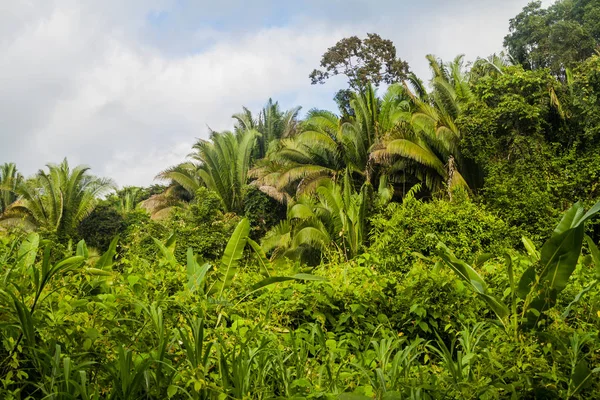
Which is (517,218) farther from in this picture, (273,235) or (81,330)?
(81,330)

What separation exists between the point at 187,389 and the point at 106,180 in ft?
65.9

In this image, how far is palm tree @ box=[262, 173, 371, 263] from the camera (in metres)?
12.5

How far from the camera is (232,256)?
3678mm


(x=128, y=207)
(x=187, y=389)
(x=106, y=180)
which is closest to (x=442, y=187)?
(x=106, y=180)

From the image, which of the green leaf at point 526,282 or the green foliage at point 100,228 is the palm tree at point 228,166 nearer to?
the green foliage at point 100,228

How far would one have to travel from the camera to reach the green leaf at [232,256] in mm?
3623

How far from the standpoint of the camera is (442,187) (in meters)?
16.5

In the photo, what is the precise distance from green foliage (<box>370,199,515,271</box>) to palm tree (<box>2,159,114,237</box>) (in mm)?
12617

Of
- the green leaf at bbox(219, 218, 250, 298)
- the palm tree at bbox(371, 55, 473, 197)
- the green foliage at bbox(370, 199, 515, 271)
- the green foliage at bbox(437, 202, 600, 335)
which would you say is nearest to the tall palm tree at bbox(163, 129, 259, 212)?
the palm tree at bbox(371, 55, 473, 197)

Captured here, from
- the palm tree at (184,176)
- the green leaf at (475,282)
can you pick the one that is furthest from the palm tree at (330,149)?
the green leaf at (475,282)

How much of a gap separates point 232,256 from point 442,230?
877 cm

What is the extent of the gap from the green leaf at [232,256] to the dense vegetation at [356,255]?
0.01 m

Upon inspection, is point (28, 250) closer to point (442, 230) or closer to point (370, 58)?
point (442, 230)

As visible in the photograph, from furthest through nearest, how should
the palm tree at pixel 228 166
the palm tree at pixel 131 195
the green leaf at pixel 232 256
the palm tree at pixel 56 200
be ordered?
the palm tree at pixel 131 195
the palm tree at pixel 228 166
the palm tree at pixel 56 200
the green leaf at pixel 232 256
